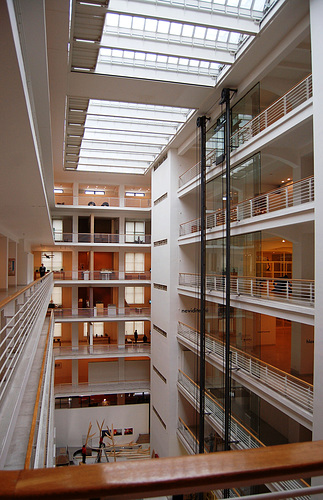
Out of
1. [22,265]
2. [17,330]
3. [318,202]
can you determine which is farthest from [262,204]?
[22,265]

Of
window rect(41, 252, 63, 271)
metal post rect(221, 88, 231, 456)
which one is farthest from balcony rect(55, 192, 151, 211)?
metal post rect(221, 88, 231, 456)

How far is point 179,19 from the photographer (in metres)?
7.14

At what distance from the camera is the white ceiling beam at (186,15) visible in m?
6.93

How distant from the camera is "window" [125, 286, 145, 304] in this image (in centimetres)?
2273

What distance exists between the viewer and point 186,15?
23.6 ft

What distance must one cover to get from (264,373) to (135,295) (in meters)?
14.6

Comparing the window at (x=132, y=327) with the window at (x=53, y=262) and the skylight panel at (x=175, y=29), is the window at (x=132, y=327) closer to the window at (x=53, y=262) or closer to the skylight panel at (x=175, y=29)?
the window at (x=53, y=262)

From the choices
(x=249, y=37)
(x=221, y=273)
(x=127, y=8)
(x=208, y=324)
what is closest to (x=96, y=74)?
(x=127, y=8)

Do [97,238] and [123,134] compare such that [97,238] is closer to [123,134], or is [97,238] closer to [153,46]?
[123,134]

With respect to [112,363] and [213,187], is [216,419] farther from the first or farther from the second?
[112,363]

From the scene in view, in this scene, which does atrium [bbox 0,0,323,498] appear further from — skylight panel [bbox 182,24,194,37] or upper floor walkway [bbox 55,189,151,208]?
upper floor walkway [bbox 55,189,151,208]

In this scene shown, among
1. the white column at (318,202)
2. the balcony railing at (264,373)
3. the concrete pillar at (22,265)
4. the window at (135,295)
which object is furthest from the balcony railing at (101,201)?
the white column at (318,202)

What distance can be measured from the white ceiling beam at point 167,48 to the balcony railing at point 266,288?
501cm

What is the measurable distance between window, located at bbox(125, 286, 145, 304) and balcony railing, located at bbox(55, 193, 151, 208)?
533cm
